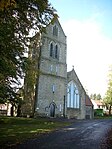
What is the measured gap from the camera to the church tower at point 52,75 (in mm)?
45344

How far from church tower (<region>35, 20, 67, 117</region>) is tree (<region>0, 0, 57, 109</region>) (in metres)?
25.4

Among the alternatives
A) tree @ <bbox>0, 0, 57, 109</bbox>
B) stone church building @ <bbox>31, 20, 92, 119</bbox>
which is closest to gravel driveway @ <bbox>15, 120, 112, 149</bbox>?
tree @ <bbox>0, 0, 57, 109</bbox>

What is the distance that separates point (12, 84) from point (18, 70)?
123 inches

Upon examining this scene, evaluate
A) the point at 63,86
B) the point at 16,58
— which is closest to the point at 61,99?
the point at 63,86

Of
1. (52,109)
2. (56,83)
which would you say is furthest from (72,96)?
(52,109)

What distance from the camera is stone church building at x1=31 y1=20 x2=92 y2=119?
4562 centimetres

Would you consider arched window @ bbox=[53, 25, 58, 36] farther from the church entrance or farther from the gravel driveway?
the gravel driveway

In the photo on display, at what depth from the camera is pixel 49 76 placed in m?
47.1

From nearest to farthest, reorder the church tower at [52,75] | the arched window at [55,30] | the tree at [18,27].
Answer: the tree at [18,27] → the church tower at [52,75] → the arched window at [55,30]

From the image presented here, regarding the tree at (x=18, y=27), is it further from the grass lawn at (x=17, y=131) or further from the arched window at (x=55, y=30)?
the arched window at (x=55, y=30)

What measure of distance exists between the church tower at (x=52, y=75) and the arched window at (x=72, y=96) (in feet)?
7.90

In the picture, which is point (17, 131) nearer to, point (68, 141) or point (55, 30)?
point (68, 141)

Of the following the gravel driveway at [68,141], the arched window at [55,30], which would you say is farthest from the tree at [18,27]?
the arched window at [55,30]

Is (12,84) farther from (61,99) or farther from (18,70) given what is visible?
(61,99)
